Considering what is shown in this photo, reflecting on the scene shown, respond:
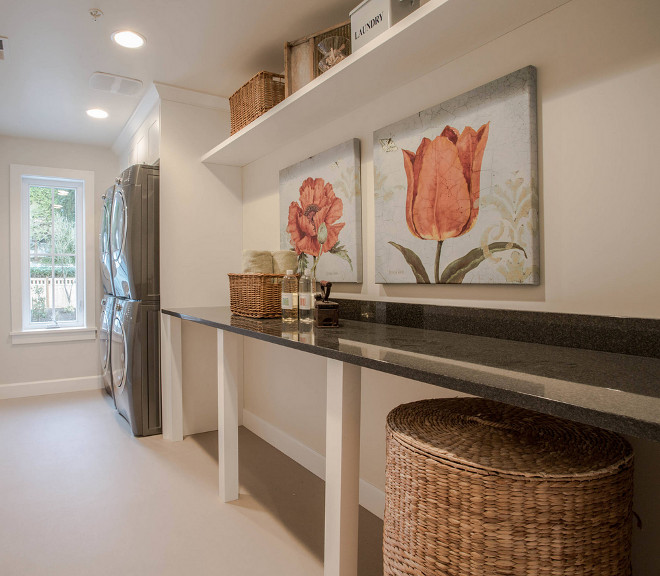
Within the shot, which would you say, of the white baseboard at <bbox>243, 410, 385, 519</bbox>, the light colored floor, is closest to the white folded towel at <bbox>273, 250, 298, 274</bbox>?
the white baseboard at <bbox>243, 410, 385, 519</bbox>

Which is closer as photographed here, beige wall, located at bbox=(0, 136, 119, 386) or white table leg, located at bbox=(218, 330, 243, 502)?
white table leg, located at bbox=(218, 330, 243, 502)

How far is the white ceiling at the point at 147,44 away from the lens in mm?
2084

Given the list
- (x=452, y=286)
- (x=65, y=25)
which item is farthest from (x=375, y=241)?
(x=65, y=25)

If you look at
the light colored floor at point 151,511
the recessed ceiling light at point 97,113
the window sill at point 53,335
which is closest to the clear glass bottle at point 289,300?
the light colored floor at point 151,511

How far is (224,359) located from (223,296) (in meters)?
1.21

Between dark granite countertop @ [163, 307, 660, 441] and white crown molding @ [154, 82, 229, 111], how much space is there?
2157mm

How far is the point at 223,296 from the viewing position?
3.33 m

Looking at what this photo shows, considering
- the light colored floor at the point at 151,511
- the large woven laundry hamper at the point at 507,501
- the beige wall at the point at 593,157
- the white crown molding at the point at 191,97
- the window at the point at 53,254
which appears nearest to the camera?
the large woven laundry hamper at the point at 507,501

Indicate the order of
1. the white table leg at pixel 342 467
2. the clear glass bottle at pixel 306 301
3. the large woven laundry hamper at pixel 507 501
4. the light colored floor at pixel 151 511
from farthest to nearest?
the clear glass bottle at pixel 306 301, the light colored floor at pixel 151 511, the white table leg at pixel 342 467, the large woven laundry hamper at pixel 507 501

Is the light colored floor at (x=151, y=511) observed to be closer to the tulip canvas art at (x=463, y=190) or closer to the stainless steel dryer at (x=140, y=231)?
the stainless steel dryer at (x=140, y=231)

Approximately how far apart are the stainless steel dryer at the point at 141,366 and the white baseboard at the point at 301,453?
67 cm

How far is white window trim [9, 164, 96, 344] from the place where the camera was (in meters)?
4.15

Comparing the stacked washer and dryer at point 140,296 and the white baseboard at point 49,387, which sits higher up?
the stacked washer and dryer at point 140,296

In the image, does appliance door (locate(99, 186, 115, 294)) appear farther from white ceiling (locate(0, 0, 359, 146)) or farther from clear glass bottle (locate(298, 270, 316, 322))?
clear glass bottle (locate(298, 270, 316, 322))
